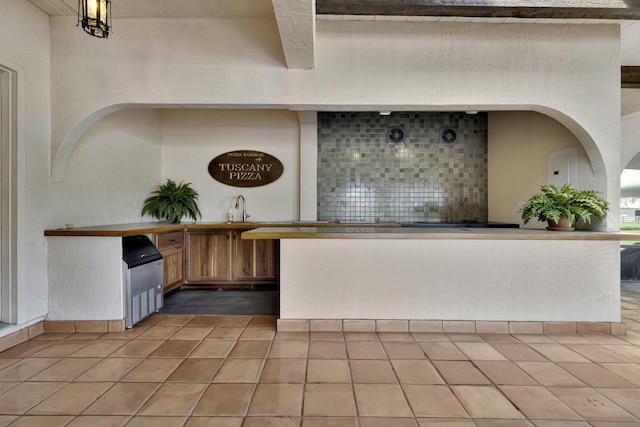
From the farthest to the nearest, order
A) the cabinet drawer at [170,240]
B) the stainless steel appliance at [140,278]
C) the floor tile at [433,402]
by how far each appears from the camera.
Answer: the cabinet drawer at [170,240], the stainless steel appliance at [140,278], the floor tile at [433,402]

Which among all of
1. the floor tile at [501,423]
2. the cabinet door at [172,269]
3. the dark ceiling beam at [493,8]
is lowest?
the floor tile at [501,423]

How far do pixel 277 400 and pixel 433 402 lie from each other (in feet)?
2.99

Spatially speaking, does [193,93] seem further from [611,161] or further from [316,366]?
[611,161]

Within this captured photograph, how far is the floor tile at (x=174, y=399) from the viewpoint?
179cm

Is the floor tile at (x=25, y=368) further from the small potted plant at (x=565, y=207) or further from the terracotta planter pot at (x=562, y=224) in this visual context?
the terracotta planter pot at (x=562, y=224)

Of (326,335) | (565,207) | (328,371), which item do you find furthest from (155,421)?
(565,207)

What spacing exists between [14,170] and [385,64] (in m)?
3.35

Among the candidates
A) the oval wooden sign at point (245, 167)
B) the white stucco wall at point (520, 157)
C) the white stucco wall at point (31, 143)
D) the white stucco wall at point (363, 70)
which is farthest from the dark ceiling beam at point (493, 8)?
the oval wooden sign at point (245, 167)

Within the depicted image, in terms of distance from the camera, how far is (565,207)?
298 cm

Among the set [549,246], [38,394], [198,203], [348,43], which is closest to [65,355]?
[38,394]

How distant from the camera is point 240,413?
1.77m

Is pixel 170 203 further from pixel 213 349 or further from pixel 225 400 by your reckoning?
pixel 225 400

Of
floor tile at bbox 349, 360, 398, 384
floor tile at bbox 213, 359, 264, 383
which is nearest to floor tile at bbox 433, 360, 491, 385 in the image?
floor tile at bbox 349, 360, 398, 384

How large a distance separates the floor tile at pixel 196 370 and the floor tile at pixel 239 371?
52 millimetres
